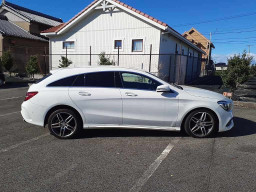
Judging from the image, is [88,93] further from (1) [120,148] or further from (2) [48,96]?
(1) [120,148]

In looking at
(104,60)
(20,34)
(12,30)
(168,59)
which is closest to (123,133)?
(104,60)

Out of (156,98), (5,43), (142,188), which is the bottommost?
(142,188)

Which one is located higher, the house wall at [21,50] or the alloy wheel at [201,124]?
the house wall at [21,50]

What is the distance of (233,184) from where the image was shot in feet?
9.77

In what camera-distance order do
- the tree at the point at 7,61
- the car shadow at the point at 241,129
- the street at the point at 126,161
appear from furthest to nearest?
1. the tree at the point at 7,61
2. the car shadow at the point at 241,129
3. the street at the point at 126,161

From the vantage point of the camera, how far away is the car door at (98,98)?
4570mm

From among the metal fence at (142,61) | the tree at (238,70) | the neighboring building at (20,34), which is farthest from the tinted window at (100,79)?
the neighboring building at (20,34)

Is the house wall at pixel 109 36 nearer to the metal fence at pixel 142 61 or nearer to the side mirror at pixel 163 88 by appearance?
the metal fence at pixel 142 61

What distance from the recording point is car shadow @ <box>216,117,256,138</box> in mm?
5053

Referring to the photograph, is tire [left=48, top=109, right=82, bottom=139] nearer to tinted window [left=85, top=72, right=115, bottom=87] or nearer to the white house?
tinted window [left=85, top=72, right=115, bottom=87]

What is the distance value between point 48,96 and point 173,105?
2.59m

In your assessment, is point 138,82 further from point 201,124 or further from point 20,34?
point 20,34

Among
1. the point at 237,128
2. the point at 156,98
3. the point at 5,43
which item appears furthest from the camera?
the point at 5,43

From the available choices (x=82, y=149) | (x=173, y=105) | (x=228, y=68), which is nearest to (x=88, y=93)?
(x=82, y=149)
